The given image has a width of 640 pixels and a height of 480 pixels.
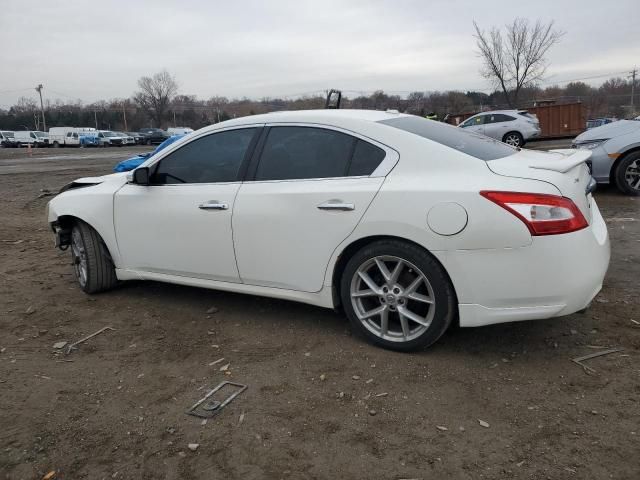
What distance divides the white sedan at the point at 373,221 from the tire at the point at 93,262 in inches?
12.9

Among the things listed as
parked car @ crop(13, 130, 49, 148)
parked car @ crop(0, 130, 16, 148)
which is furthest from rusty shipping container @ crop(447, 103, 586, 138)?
parked car @ crop(0, 130, 16, 148)

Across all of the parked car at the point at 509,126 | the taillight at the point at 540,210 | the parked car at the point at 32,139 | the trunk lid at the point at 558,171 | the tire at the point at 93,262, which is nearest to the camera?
the taillight at the point at 540,210

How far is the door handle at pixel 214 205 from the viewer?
Result: 3951 millimetres

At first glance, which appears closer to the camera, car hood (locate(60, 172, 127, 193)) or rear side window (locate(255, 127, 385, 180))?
rear side window (locate(255, 127, 385, 180))

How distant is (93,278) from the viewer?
4.88 m

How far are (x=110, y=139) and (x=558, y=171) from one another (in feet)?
179

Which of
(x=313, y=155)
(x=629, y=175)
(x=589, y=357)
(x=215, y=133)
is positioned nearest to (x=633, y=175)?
(x=629, y=175)

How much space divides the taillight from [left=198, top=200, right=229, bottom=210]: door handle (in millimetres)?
1798

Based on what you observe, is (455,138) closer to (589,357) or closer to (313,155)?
(313,155)

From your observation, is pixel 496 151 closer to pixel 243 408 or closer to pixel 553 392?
pixel 553 392

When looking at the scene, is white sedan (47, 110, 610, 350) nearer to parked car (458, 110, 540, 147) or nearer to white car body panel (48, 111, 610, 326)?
white car body panel (48, 111, 610, 326)

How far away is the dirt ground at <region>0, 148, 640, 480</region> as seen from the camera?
2500 millimetres

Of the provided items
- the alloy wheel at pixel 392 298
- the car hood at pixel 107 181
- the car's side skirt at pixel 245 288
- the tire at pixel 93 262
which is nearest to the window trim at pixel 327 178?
the alloy wheel at pixel 392 298

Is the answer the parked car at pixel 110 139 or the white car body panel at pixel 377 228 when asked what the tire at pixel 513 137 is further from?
the parked car at pixel 110 139
